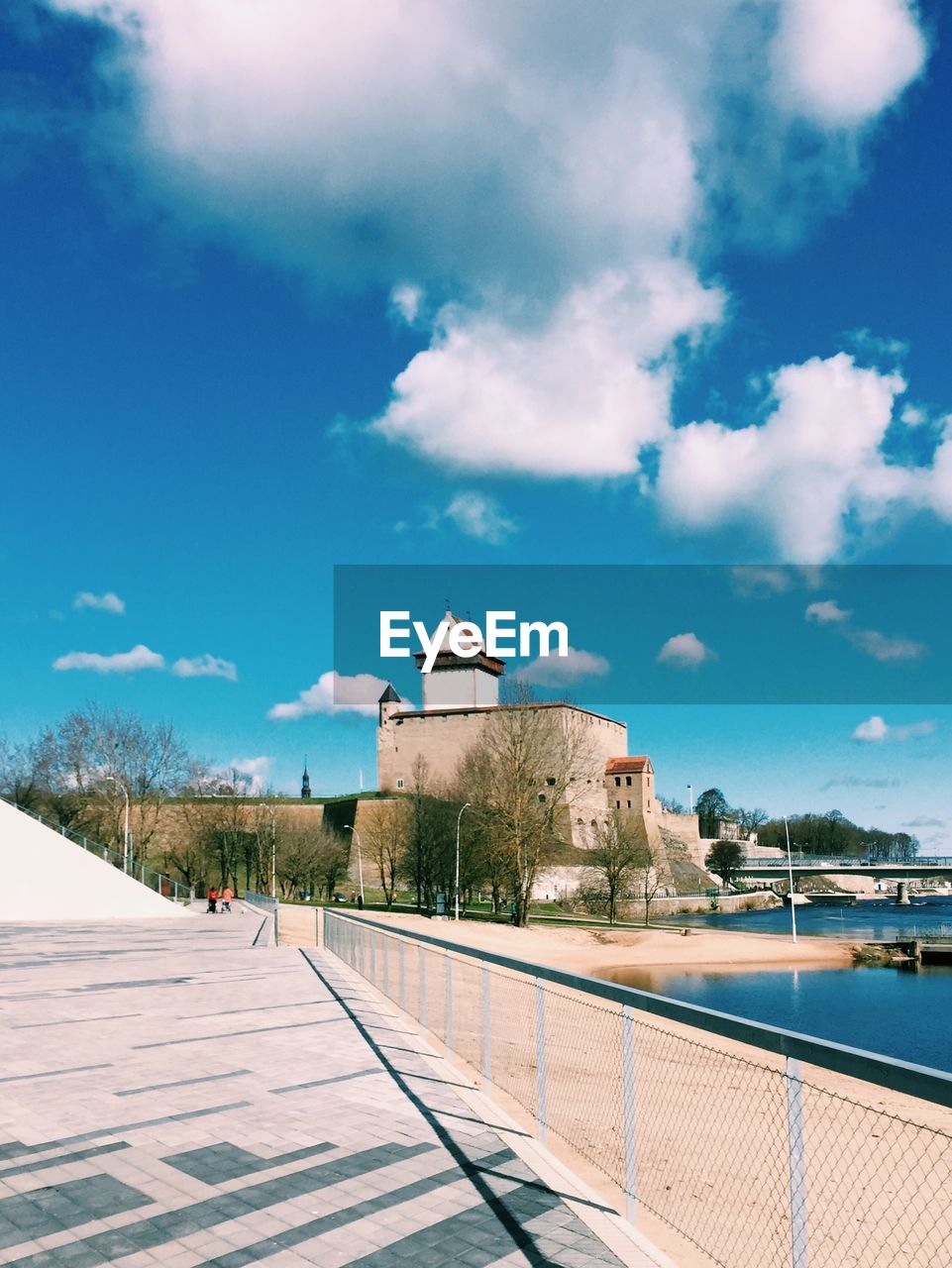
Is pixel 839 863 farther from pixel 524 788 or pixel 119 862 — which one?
pixel 119 862

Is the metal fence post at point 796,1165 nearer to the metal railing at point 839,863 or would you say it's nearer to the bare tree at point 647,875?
the bare tree at point 647,875

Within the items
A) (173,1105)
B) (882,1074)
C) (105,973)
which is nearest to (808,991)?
(105,973)

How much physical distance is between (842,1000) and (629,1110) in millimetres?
33736

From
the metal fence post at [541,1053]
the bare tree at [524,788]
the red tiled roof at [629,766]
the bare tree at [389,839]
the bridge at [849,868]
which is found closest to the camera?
the metal fence post at [541,1053]

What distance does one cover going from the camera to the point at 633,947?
51.5 meters

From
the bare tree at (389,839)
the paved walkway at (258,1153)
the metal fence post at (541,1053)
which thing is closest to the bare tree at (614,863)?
the bare tree at (389,839)

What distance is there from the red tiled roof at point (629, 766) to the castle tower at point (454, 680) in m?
15.3

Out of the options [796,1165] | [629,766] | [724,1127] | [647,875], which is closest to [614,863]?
[647,875]

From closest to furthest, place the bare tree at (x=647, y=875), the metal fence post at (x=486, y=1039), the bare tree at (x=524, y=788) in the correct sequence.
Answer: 1. the metal fence post at (x=486, y=1039)
2. the bare tree at (x=524, y=788)
3. the bare tree at (x=647, y=875)

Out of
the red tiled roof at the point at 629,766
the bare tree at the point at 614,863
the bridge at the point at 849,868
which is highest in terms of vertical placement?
the red tiled roof at the point at 629,766

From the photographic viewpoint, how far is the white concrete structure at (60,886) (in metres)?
36.9

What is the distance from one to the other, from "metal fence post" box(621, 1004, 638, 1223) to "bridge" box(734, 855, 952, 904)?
88591 millimetres

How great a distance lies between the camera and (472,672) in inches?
4464

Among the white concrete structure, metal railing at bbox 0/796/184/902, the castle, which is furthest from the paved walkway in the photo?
the castle
